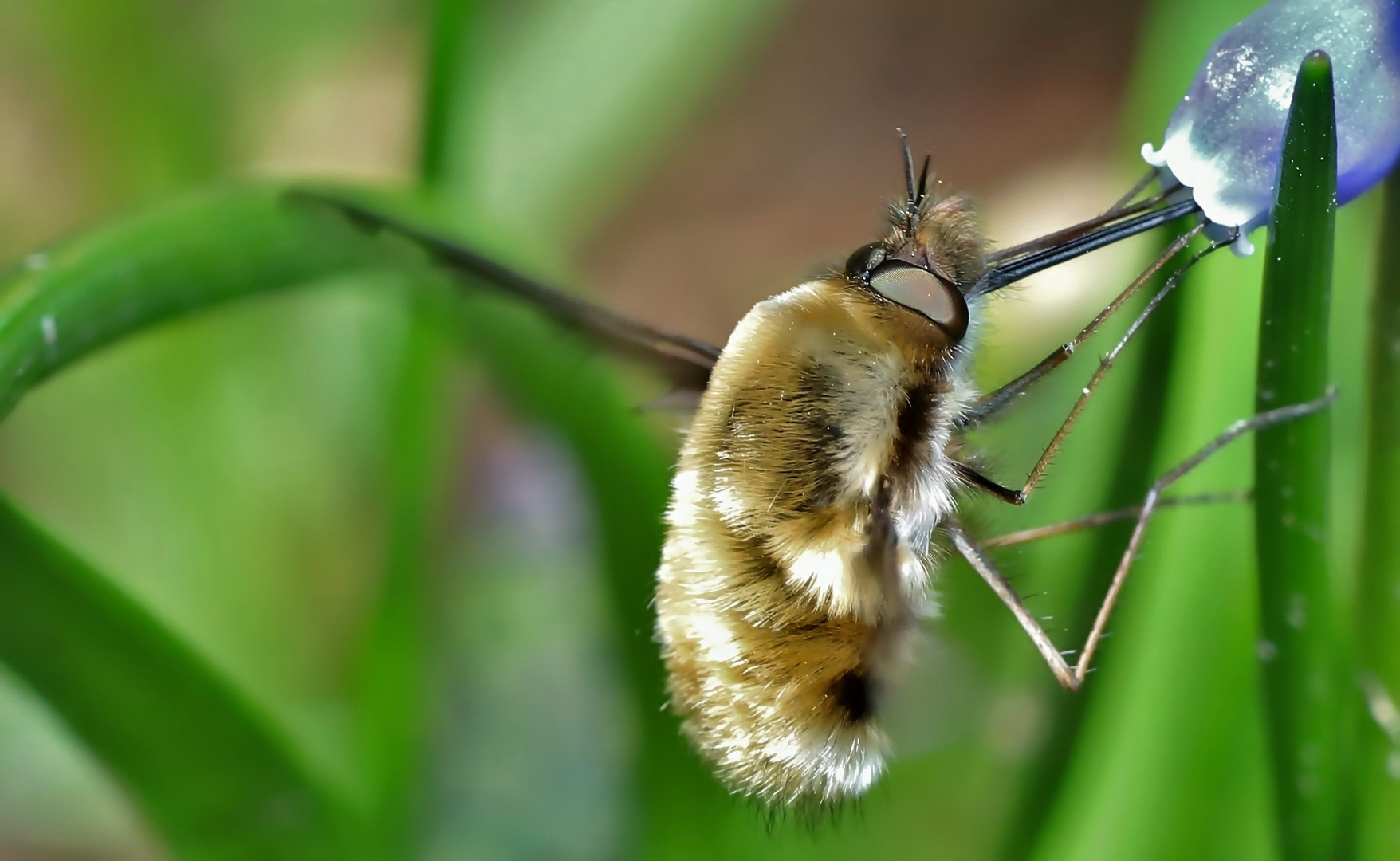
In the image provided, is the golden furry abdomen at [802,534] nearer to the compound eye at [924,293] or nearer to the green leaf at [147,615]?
the compound eye at [924,293]

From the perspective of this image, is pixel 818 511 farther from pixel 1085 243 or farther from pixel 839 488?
pixel 1085 243

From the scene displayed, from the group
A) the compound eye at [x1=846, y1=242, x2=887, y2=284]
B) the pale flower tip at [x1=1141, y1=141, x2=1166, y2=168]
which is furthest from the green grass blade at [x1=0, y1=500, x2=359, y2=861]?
the pale flower tip at [x1=1141, y1=141, x2=1166, y2=168]

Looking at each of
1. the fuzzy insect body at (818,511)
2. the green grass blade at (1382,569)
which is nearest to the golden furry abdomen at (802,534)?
the fuzzy insect body at (818,511)

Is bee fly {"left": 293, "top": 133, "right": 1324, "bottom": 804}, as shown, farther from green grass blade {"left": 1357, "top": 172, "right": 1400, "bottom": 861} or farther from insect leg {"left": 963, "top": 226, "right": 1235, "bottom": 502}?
green grass blade {"left": 1357, "top": 172, "right": 1400, "bottom": 861}

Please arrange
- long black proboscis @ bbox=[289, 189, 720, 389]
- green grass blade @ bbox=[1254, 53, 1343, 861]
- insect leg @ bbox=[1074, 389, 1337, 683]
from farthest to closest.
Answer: long black proboscis @ bbox=[289, 189, 720, 389] → insect leg @ bbox=[1074, 389, 1337, 683] → green grass blade @ bbox=[1254, 53, 1343, 861]

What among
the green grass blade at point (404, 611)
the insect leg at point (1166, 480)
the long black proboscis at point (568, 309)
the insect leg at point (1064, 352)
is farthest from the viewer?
the green grass blade at point (404, 611)

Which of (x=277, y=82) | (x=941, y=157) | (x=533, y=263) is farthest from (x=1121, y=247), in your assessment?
(x=277, y=82)

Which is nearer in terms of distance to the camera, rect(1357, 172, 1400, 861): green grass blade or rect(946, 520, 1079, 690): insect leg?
rect(1357, 172, 1400, 861): green grass blade

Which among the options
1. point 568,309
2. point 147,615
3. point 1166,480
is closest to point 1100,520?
point 1166,480

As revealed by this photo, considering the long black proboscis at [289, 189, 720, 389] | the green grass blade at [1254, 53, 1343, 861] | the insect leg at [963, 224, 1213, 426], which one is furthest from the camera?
the long black proboscis at [289, 189, 720, 389]
